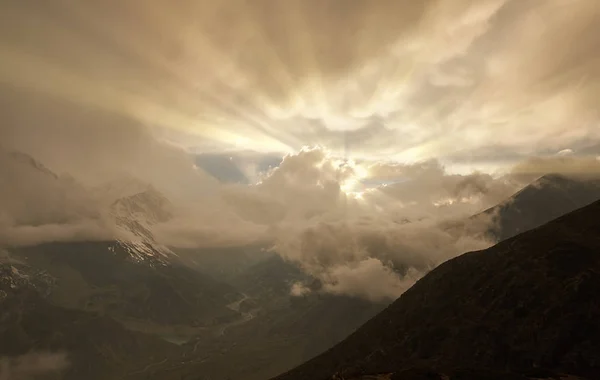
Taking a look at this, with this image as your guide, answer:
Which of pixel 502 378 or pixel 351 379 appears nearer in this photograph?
pixel 351 379

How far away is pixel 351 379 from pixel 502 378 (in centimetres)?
7331

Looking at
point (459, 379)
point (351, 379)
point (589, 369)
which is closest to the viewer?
point (351, 379)

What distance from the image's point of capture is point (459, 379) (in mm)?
162000

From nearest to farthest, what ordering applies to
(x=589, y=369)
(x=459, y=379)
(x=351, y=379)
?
(x=351, y=379), (x=459, y=379), (x=589, y=369)

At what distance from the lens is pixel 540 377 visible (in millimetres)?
164125

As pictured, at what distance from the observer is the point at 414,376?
164 m

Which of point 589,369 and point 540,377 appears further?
point 589,369

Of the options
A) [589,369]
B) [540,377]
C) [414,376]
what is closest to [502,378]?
[540,377]

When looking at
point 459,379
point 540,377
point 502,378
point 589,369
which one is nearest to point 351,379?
point 459,379

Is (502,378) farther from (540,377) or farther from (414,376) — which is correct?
(414,376)

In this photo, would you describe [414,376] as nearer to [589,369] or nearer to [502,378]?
[502,378]

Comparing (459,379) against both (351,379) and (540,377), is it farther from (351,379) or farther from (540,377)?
(351,379)

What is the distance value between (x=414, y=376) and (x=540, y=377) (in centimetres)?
5466

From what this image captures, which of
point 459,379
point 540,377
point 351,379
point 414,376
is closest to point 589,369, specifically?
point 540,377
